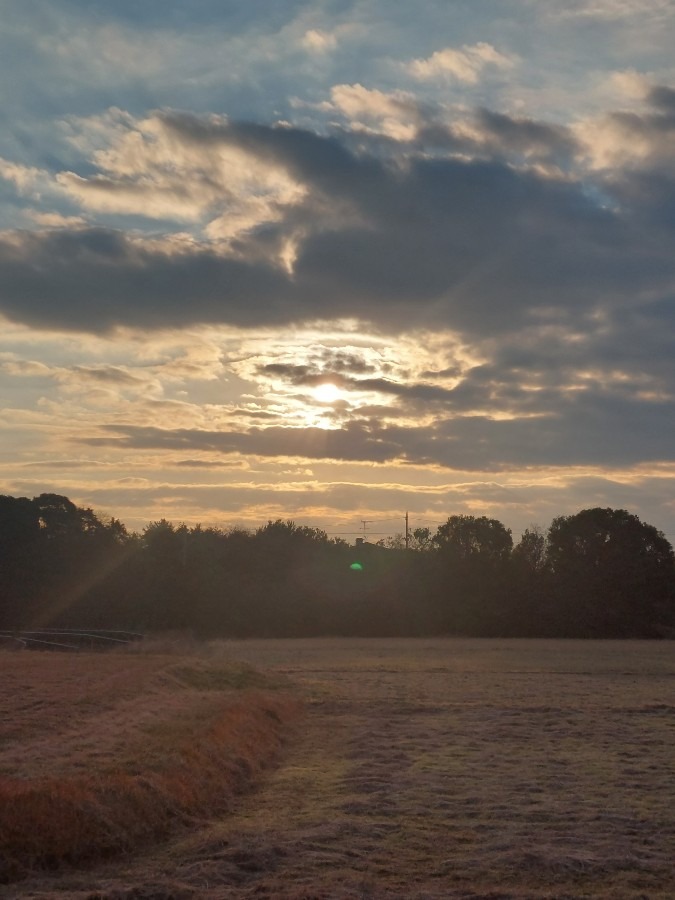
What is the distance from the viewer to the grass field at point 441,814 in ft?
31.3

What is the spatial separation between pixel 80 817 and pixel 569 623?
74559 mm

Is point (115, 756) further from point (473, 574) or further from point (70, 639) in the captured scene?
point (473, 574)

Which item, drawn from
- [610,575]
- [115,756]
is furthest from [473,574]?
[115,756]

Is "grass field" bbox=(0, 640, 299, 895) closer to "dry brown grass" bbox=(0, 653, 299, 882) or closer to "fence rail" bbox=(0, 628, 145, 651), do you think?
"dry brown grass" bbox=(0, 653, 299, 882)

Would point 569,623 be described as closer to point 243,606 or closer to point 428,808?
point 243,606

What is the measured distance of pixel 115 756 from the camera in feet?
46.5

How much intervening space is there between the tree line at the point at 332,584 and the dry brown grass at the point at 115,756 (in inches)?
2069

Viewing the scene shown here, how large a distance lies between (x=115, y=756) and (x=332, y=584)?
72.2m

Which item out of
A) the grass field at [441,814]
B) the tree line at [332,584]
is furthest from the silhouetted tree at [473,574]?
the grass field at [441,814]

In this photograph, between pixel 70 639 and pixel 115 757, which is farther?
pixel 70 639

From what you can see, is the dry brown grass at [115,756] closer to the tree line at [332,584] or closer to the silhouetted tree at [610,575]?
the tree line at [332,584]

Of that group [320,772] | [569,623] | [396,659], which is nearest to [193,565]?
[569,623]

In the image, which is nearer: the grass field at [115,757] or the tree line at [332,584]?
the grass field at [115,757]

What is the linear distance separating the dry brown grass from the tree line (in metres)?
52.6
